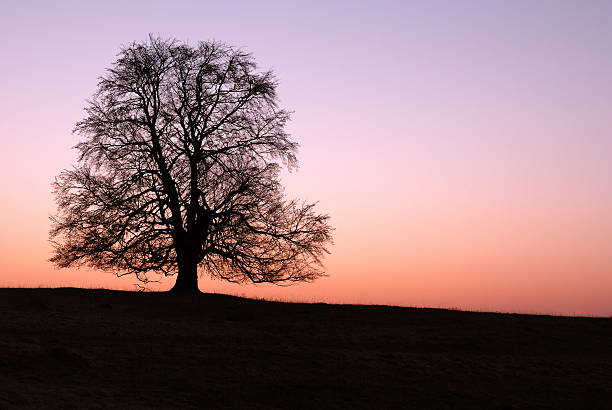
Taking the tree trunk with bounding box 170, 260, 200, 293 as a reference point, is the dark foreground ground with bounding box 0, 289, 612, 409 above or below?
below

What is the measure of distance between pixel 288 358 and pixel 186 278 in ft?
41.1

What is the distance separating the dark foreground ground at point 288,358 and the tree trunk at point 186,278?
3.57 m

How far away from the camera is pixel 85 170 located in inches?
1157

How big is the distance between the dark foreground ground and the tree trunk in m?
3.57

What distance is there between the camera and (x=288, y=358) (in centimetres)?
1808

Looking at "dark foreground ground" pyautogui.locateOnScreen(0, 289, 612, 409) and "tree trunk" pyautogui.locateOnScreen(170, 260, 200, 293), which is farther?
"tree trunk" pyautogui.locateOnScreen(170, 260, 200, 293)

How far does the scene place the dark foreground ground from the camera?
15.2 meters

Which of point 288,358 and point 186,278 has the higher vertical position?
point 186,278

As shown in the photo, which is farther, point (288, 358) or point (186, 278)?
point (186, 278)

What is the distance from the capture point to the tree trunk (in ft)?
96.9

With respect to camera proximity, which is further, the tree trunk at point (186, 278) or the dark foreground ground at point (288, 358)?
the tree trunk at point (186, 278)

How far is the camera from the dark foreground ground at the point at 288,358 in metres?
15.2

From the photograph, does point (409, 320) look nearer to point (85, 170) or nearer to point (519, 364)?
point (519, 364)

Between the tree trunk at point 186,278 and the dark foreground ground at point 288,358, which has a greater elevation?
the tree trunk at point 186,278
